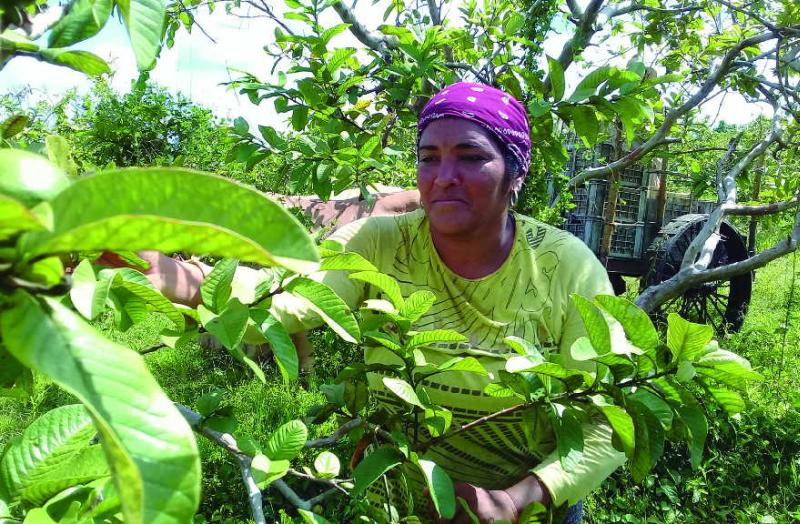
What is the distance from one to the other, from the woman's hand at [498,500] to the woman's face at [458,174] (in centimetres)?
65

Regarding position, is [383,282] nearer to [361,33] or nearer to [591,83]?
[591,83]

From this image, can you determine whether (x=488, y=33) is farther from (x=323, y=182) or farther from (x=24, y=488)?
(x=24, y=488)

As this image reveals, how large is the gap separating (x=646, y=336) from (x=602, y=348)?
6 cm

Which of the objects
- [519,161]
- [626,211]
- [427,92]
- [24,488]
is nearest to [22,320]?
[24,488]

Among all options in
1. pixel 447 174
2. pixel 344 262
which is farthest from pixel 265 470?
pixel 447 174

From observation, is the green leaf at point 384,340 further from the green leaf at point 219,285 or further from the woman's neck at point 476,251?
the woman's neck at point 476,251

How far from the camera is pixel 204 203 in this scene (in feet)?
1.14

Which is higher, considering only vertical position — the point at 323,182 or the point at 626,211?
the point at 323,182

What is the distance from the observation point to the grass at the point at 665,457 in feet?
10.3

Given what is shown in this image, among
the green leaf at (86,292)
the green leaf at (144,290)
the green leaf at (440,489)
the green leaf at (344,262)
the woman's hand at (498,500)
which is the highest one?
the green leaf at (86,292)

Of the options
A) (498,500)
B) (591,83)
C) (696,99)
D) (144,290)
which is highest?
(696,99)

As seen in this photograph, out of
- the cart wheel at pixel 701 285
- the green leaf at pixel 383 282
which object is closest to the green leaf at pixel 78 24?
the green leaf at pixel 383 282

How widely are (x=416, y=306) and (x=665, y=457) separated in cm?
299

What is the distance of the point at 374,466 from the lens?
107 centimetres
